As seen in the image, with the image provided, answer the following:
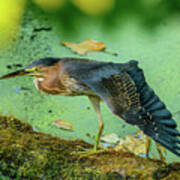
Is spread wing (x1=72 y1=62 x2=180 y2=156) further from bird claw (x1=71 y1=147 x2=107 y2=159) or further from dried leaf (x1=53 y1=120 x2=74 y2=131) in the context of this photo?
dried leaf (x1=53 y1=120 x2=74 y2=131)

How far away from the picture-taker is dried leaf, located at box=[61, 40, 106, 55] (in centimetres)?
427

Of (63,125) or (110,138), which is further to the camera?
(63,125)

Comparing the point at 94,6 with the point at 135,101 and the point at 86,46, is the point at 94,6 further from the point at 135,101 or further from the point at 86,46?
the point at 135,101

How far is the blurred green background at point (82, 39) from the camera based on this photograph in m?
3.57

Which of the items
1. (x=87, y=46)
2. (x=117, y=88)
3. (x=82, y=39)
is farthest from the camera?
(x=82, y=39)

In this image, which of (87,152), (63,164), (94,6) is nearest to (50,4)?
(94,6)

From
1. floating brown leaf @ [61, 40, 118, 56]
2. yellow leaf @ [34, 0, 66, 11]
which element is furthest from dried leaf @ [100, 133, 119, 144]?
yellow leaf @ [34, 0, 66, 11]

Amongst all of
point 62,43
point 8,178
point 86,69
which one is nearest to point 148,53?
point 62,43

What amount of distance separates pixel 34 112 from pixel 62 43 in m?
1.07

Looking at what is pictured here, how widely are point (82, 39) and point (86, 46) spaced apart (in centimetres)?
21

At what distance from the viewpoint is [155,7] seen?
5039mm

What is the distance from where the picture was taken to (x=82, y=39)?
4531 millimetres

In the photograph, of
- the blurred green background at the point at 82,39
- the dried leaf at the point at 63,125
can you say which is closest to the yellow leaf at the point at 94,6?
the blurred green background at the point at 82,39

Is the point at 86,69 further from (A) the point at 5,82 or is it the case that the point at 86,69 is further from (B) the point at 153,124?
(A) the point at 5,82
